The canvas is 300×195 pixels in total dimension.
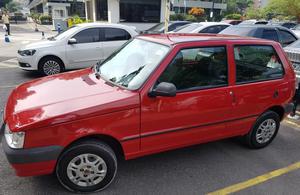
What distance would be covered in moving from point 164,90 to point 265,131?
2137mm

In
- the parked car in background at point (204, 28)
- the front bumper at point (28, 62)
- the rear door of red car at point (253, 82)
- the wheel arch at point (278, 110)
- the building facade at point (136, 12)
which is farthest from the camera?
the building facade at point (136, 12)

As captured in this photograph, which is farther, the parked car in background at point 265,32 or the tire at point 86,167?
the parked car in background at point 265,32

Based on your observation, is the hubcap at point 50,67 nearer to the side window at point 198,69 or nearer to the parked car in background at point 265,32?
the parked car in background at point 265,32

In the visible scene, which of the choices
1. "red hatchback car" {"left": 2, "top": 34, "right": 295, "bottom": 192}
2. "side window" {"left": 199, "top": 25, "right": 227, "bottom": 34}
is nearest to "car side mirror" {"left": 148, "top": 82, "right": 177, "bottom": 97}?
"red hatchback car" {"left": 2, "top": 34, "right": 295, "bottom": 192}

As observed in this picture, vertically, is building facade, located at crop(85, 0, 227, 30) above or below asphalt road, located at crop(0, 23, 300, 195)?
above

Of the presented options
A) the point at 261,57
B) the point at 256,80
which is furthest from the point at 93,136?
the point at 261,57

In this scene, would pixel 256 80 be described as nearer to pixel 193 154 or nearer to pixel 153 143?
→ pixel 193 154

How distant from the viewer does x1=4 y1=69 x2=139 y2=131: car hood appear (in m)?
2.84

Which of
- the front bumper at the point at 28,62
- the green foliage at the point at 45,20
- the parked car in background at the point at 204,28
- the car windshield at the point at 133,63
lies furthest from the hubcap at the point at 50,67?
the green foliage at the point at 45,20

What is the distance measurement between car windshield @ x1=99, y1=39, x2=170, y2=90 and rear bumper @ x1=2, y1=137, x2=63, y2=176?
42.1 inches

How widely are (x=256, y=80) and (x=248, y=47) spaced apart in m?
0.47

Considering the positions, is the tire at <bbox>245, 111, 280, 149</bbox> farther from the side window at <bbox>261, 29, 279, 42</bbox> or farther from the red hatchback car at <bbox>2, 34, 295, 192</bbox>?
the side window at <bbox>261, 29, 279, 42</bbox>

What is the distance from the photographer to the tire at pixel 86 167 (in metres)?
3.02

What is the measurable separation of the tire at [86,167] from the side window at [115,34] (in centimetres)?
640
